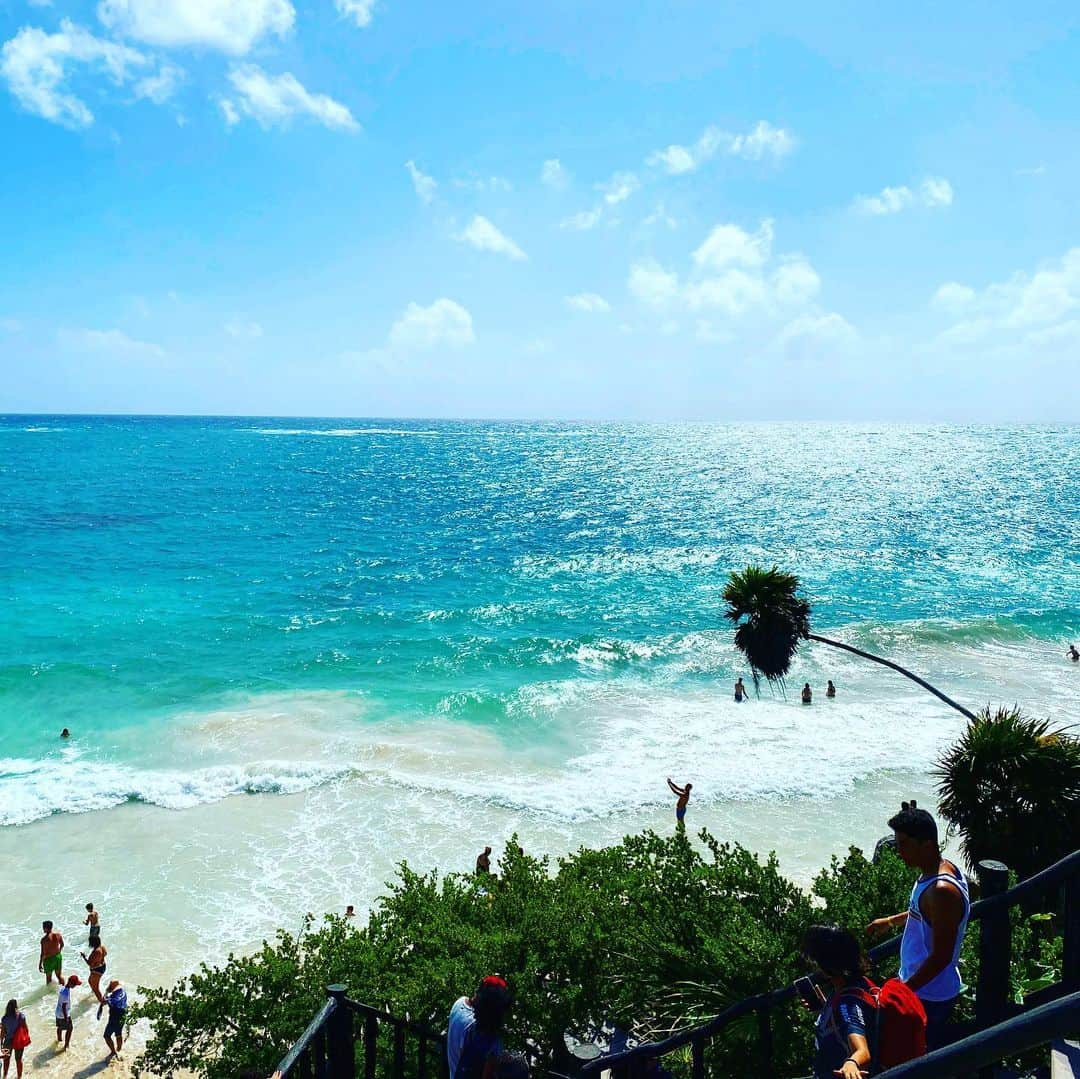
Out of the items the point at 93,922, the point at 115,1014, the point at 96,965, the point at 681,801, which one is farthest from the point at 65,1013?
the point at 681,801

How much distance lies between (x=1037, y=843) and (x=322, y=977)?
1159 cm

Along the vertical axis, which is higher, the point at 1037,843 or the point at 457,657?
the point at 1037,843

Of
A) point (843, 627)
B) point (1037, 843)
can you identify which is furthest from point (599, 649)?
point (1037, 843)

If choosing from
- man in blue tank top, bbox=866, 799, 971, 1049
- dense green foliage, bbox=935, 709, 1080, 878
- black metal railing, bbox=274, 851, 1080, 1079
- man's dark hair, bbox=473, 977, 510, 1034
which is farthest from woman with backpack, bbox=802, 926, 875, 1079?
dense green foliage, bbox=935, 709, 1080, 878

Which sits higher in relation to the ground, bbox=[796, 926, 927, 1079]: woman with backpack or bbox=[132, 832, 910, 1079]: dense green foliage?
bbox=[796, 926, 927, 1079]: woman with backpack

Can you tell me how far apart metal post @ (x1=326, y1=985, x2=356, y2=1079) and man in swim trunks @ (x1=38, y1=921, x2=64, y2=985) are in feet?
51.9

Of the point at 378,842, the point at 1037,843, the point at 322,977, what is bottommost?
the point at 378,842

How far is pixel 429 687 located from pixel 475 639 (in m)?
7.72

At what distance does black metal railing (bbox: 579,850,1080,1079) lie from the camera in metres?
4.75

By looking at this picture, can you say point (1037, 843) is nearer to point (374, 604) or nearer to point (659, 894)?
point (659, 894)

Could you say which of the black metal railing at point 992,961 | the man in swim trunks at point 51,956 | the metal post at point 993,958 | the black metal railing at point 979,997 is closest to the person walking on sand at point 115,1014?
the man in swim trunks at point 51,956

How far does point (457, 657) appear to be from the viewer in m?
41.8

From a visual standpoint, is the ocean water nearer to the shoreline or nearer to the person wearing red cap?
the shoreline

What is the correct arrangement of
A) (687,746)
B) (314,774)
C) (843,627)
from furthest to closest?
(843,627), (687,746), (314,774)
